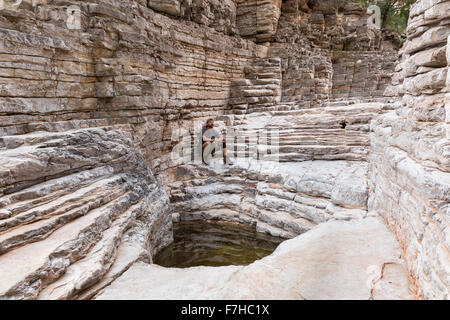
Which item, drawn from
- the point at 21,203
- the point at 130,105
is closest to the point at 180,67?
the point at 130,105

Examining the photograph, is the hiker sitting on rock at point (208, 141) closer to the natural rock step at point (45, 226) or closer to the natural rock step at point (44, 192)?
the natural rock step at point (44, 192)

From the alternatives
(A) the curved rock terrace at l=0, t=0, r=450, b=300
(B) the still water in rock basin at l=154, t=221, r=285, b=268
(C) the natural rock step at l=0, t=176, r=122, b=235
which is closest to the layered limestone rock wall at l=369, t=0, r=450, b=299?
(A) the curved rock terrace at l=0, t=0, r=450, b=300

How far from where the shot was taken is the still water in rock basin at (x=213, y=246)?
7117 mm

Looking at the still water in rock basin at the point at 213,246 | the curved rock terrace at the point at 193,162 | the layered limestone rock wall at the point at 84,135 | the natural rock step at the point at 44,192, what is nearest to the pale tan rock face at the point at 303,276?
the curved rock terrace at the point at 193,162

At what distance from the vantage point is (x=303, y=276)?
3586mm

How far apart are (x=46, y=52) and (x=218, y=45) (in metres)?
8.42

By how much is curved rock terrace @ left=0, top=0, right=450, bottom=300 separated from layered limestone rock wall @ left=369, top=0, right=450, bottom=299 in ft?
0.09

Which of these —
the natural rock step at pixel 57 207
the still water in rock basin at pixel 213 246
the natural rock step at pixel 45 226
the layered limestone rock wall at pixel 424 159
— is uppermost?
the layered limestone rock wall at pixel 424 159

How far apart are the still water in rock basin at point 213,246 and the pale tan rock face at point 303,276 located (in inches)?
102

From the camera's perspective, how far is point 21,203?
177 inches

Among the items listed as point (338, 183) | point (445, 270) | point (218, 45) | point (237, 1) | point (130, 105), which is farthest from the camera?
point (237, 1)

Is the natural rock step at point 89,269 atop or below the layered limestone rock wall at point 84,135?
below

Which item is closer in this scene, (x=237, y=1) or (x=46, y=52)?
(x=46, y=52)
